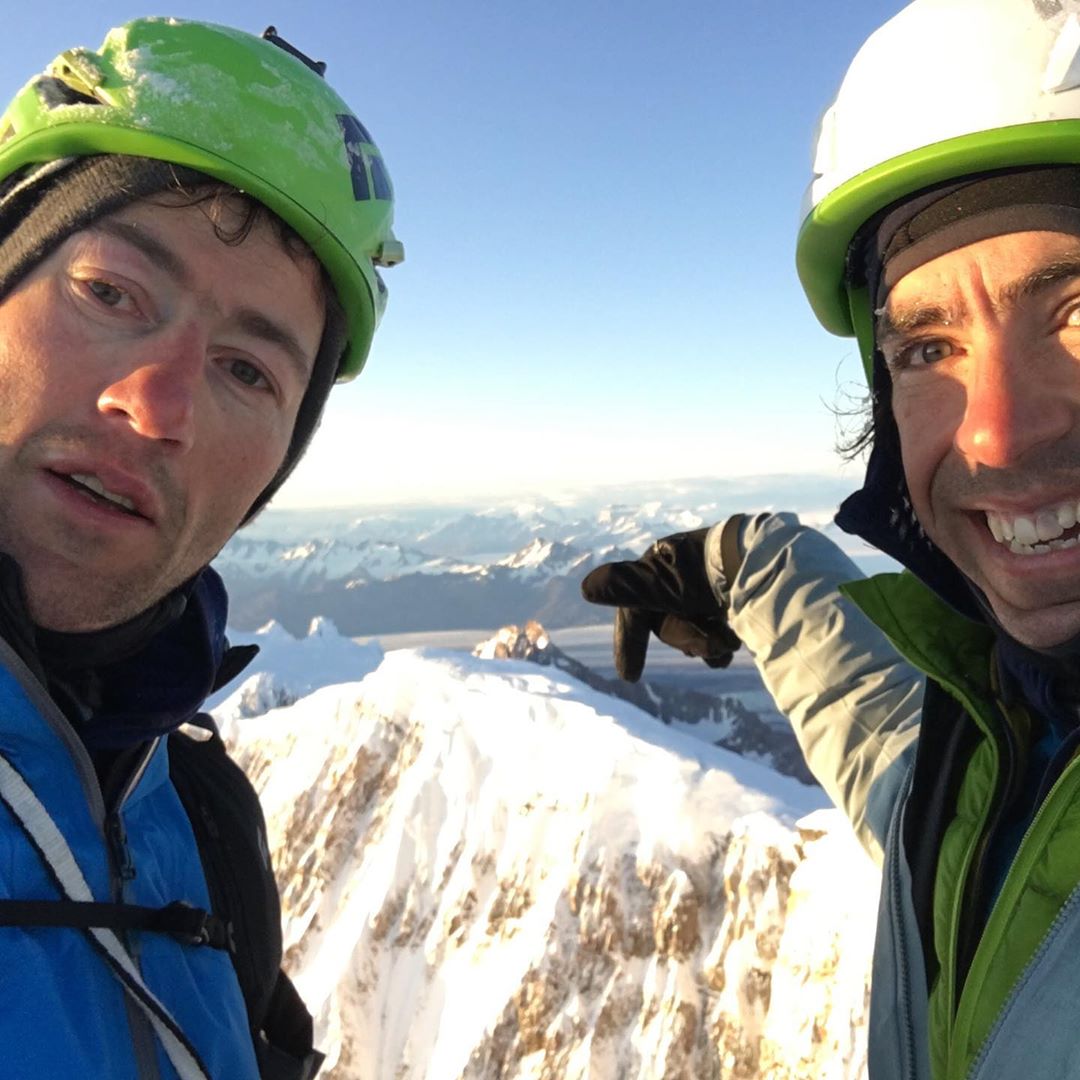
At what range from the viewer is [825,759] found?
12.8 feet

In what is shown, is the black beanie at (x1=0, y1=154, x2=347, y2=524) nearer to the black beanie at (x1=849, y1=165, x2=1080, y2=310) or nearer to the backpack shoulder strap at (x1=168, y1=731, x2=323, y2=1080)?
the backpack shoulder strap at (x1=168, y1=731, x2=323, y2=1080)

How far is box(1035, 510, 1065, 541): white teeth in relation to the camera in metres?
2.38

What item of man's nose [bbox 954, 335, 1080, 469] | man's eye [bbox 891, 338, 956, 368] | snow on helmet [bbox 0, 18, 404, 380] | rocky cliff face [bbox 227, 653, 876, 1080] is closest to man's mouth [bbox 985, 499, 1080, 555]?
man's nose [bbox 954, 335, 1080, 469]

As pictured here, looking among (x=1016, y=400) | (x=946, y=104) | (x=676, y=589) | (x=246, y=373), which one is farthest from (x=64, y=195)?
(x=676, y=589)

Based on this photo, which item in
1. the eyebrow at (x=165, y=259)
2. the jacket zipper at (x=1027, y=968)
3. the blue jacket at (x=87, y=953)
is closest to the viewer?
the blue jacket at (x=87, y=953)

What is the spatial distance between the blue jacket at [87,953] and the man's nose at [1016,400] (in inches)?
122

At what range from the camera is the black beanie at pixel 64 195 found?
273 centimetres

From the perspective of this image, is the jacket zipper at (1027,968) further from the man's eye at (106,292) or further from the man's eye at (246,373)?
the man's eye at (106,292)

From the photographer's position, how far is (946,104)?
277 centimetres

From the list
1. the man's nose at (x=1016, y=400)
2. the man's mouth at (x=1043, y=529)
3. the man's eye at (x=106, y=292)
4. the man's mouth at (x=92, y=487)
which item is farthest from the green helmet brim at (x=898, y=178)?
the man's mouth at (x=92, y=487)

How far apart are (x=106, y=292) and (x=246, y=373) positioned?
54cm

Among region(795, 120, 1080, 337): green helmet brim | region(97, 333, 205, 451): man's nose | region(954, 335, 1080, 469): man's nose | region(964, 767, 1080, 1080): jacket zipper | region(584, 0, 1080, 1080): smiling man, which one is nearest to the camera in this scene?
region(964, 767, 1080, 1080): jacket zipper

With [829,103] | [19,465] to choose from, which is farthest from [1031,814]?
[19,465]

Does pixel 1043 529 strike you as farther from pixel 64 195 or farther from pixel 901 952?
pixel 64 195
